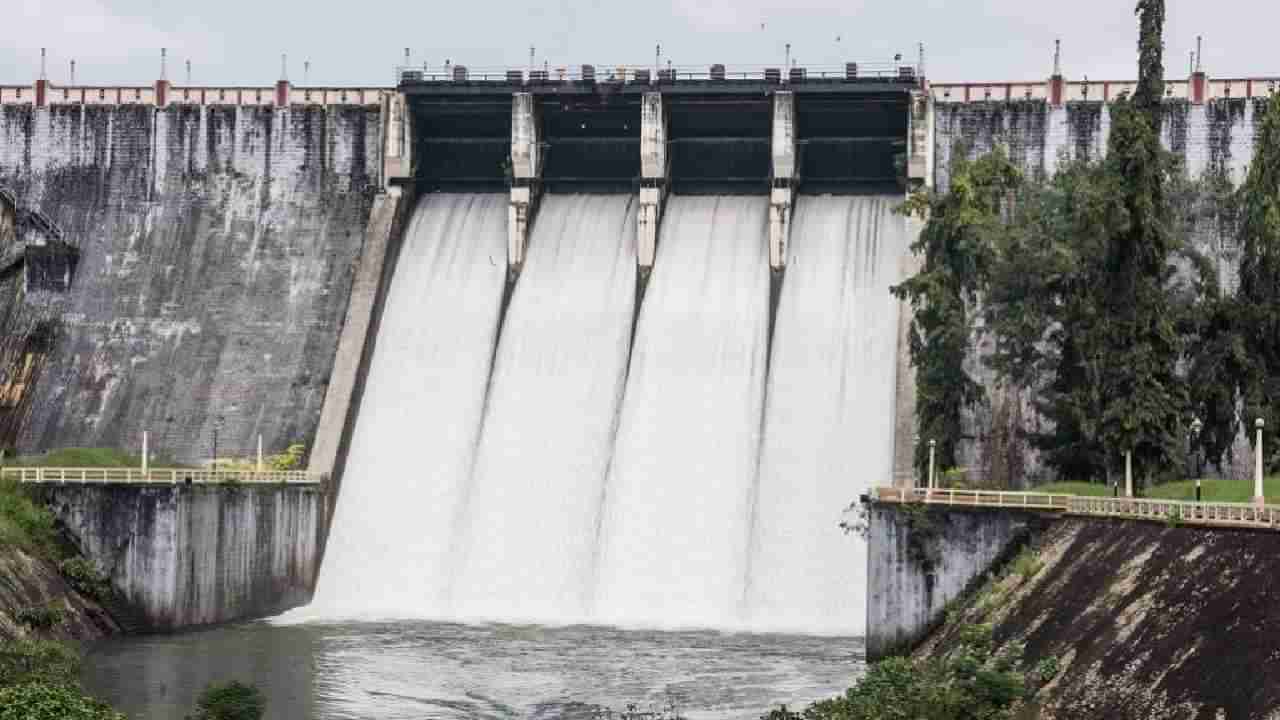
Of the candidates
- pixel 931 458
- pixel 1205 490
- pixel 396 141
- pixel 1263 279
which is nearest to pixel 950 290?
pixel 931 458

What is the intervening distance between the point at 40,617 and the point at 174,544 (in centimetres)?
867

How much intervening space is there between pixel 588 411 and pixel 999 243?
18.6 m

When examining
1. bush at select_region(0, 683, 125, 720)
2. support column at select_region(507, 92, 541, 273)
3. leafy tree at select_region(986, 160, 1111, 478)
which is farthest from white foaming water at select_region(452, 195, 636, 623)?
bush at select_region(0, 683, 125, 720)

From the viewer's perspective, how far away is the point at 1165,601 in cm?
5031

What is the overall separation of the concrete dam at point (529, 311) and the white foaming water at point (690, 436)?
5.1 inches

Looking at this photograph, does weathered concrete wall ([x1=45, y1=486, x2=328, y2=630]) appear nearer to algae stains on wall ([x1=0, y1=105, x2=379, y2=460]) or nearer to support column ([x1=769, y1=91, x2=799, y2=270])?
algae stains on wall ([x1=0, y1=105, x2=379, y2=460])

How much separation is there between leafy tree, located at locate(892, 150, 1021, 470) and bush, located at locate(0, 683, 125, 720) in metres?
36.1

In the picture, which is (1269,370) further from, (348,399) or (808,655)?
(348,399)

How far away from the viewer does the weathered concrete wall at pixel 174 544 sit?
75938 millimetres

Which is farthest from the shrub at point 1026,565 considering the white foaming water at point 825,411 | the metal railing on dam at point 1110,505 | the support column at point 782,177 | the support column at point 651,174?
the support column at point 651,174

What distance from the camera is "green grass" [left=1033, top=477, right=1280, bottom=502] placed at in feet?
207

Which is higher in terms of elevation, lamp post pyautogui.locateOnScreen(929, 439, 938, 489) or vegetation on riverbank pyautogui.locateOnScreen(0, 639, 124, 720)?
lamp post pyautogui.locateOnScreen(929, 439, 938, 489)

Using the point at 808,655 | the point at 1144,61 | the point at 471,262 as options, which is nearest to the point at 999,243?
the point at 1144,61

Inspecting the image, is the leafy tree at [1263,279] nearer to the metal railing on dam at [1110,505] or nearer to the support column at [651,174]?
the metal railing on dam at [1110,505]
